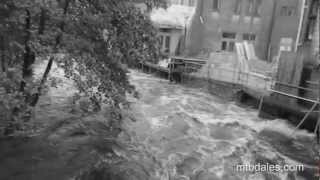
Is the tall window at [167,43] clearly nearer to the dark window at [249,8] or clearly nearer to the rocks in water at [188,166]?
the dark window at [249,8]

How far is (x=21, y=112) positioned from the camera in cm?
634

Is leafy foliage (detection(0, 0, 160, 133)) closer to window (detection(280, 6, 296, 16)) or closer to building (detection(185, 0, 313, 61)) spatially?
building (detection(185, 0, 313, 61))

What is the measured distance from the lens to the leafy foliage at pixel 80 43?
243 inches

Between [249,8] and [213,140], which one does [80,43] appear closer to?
[213,140]

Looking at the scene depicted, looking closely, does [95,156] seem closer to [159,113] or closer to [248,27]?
[159,113]

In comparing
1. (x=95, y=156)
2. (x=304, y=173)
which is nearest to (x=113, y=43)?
(x=95, y=156)

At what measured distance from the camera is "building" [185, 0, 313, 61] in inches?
1019

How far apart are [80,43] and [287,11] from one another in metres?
23.9

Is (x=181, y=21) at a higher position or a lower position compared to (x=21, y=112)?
higher

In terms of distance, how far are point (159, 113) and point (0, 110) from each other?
8159mm

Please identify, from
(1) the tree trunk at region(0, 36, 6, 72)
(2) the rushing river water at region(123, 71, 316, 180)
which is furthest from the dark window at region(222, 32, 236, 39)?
(1) the tree trunk at region(0, 36, 6, 72)

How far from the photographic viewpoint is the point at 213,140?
404 inches

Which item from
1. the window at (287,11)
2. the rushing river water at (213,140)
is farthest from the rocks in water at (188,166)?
the window at (287,11)

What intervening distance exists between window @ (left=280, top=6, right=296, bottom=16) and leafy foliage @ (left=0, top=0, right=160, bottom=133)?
73.4ft
